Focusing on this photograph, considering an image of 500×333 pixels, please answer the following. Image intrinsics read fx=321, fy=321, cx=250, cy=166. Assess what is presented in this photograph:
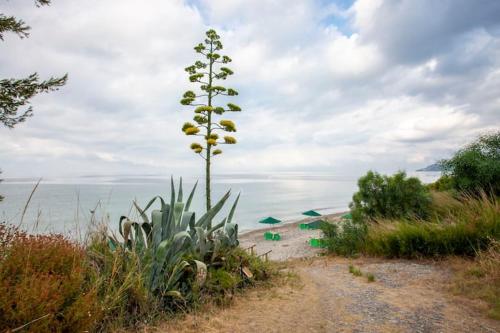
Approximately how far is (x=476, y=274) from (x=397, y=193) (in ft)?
20.2

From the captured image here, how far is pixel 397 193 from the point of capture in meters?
10.9

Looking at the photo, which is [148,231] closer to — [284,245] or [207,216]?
[207,216]

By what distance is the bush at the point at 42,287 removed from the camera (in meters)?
2.14

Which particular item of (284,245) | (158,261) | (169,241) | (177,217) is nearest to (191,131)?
(177,217)

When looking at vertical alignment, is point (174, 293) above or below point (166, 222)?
below

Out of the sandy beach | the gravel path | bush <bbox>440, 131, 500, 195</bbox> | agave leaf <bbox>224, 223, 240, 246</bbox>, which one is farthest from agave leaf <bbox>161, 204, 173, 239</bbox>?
bush <bbox>440, 131, 500, 195</bbox>

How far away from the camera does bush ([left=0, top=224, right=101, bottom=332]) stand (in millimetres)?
2139

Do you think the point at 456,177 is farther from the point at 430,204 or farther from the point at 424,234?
the point at 424,234

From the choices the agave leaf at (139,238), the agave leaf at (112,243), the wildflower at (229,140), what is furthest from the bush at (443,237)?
the agave leaf at (112,243)

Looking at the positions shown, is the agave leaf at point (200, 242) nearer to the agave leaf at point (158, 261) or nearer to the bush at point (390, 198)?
the agave leaf at point (158, 261)

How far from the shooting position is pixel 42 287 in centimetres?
219

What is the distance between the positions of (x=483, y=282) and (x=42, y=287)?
17.8 feet

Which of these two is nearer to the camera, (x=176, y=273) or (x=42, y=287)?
(x=42, y=287)

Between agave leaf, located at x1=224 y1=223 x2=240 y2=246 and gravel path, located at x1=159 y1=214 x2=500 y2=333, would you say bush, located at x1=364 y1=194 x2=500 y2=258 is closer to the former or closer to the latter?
gravel path, located at x1=159 y1=214 x2=500 y2=333
